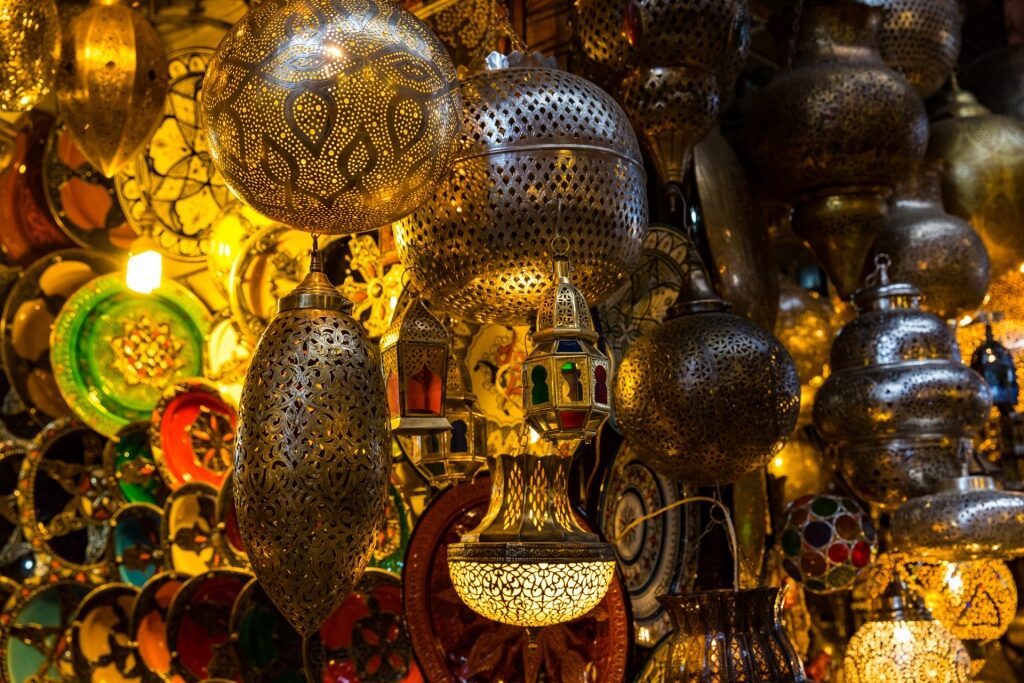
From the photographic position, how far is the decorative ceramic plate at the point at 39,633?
1819mm

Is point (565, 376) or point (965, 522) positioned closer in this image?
point (565, 376)

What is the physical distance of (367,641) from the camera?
1.44m

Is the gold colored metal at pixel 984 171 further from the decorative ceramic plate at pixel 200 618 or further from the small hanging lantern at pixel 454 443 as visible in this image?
the decorative ceramic plate at pixel 200 618

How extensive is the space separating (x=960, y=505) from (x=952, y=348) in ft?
0.77

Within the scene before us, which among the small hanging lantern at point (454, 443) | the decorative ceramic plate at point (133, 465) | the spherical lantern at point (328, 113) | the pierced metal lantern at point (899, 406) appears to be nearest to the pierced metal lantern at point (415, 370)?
the small hanging lantern at point (454, 443)

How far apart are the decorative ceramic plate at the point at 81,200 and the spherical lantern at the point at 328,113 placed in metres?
1.28

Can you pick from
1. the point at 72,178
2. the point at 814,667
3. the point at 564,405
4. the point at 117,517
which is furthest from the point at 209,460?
the point at 564,405

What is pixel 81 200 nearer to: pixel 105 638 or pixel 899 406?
pixel 105 638

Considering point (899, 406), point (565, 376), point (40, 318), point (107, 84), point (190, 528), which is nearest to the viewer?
point (565, 376)

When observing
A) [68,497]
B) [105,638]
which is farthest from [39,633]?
[68,497]

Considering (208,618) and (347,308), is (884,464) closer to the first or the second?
(347,308)

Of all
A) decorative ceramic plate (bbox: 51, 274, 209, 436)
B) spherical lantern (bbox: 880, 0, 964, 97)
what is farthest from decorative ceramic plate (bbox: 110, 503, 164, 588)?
spherical lantern (bbox: 880, 0, 964, 97)

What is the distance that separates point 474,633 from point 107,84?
2.37ft

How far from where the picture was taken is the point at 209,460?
1833mm
